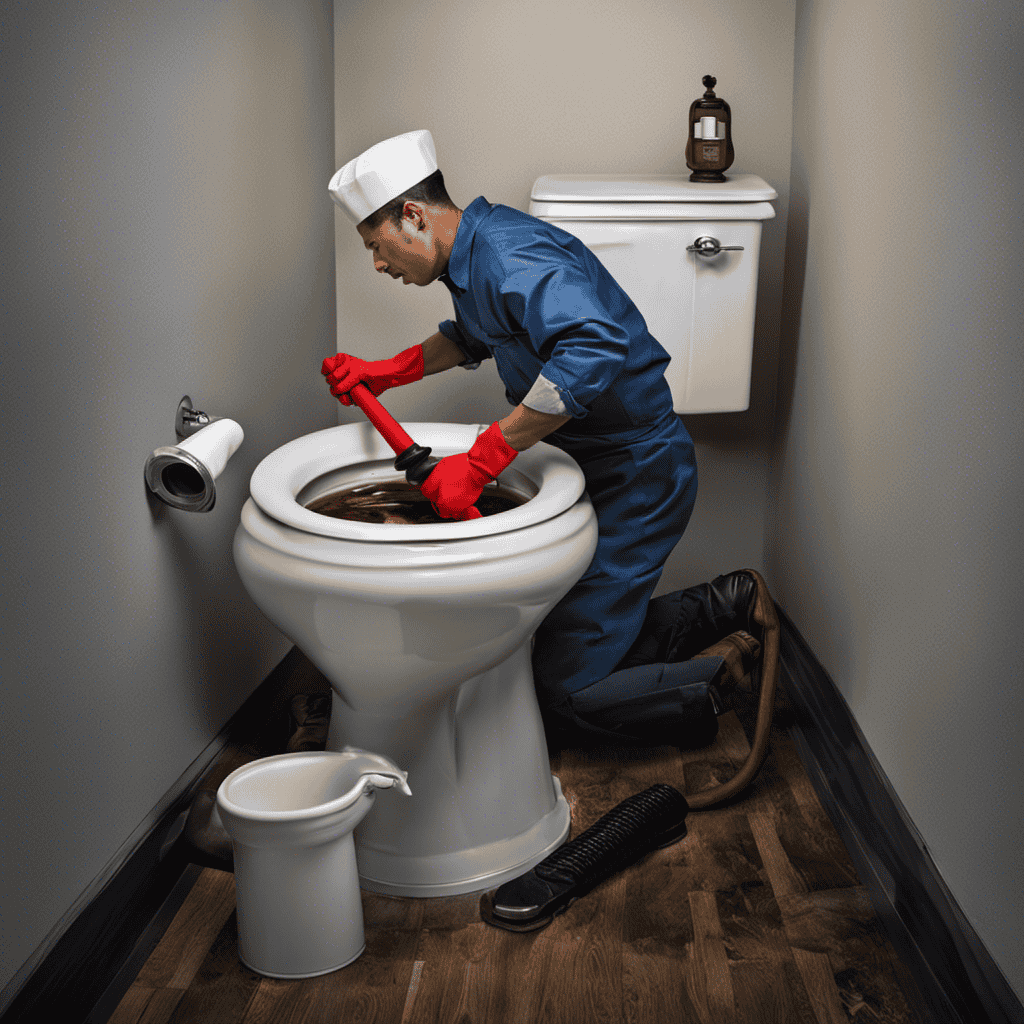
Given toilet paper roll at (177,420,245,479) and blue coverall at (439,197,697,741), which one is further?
blue coverall at (439,197,697,741)

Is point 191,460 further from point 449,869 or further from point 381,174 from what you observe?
point 449,869

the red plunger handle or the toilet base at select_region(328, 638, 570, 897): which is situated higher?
the red plunger handle

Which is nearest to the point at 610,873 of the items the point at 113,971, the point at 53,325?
the point at 113,971

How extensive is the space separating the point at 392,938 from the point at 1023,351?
99 centimetres

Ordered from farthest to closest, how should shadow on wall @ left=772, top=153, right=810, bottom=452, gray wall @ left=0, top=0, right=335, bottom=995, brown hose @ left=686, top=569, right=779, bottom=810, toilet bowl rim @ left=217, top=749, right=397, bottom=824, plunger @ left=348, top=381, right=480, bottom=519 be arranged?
shadow on wall @ left=772, top=153, right=810, bottom=452
brown hose @ left=686, top=569, right=779, bottom=810
plunger @ left=348, top=381, right=480, bottom=519
toilet bowl rim @ left=217, top=749, right=397, bottom=824
gray wall @ left=0, top=0, right=335, bottom=995

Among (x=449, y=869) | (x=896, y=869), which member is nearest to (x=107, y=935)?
(x=449, y=869)

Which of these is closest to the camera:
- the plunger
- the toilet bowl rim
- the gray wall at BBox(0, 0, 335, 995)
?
the gray wall at BBox(0, 0, 335, 995)

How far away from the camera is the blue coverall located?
149cm

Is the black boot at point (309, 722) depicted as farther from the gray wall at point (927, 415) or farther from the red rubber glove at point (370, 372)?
the gray wall at point (927, 415)

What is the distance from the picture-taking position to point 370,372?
169 centimetres

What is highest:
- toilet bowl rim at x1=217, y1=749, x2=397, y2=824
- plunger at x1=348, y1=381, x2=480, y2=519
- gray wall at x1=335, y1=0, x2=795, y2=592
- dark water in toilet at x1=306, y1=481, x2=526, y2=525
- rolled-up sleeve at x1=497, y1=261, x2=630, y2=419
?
gray wall at x1=335, y1=0, x2=795, y2=592

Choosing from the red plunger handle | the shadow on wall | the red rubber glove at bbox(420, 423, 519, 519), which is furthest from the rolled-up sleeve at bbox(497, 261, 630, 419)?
the shadow on wall

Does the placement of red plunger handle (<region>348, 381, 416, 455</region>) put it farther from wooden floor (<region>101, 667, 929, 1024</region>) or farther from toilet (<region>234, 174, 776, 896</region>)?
wooden floor (<region>101, 667, 929, 1024</region>)

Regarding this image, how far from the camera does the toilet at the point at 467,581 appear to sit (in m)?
1.22
